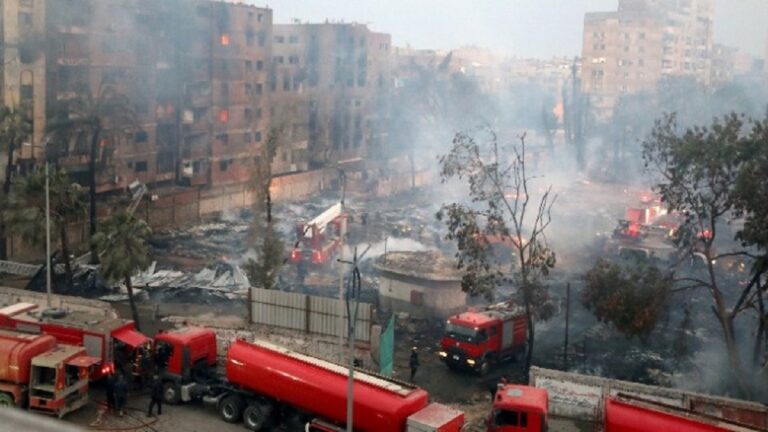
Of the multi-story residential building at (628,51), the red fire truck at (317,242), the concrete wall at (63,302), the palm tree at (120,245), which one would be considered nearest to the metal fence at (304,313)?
the palm tree at (120,245)

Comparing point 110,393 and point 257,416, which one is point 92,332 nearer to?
point 110,393

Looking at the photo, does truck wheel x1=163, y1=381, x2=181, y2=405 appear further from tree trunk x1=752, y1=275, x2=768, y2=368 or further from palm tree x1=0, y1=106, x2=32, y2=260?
palm tree x1=0, y1=106, x2=32, y2=260

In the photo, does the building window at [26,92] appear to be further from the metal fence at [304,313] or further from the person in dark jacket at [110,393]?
the person in dark jacket at [110,393]

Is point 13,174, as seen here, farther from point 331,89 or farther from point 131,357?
point 331,89

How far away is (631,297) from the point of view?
24328mm

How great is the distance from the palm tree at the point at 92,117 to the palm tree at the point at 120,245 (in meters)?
15.8

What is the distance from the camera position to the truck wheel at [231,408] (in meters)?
20.4

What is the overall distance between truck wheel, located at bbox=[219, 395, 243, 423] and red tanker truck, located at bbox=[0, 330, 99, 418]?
3.53 m

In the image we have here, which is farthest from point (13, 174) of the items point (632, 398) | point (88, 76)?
point (632, 398)

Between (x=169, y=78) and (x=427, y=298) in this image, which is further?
(x=169, y=78)

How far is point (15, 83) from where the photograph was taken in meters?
45.9

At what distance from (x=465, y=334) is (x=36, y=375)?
1325cm

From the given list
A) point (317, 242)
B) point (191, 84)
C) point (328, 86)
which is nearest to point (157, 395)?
point (317, 242)

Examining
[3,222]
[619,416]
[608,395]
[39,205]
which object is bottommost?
[608,395]
